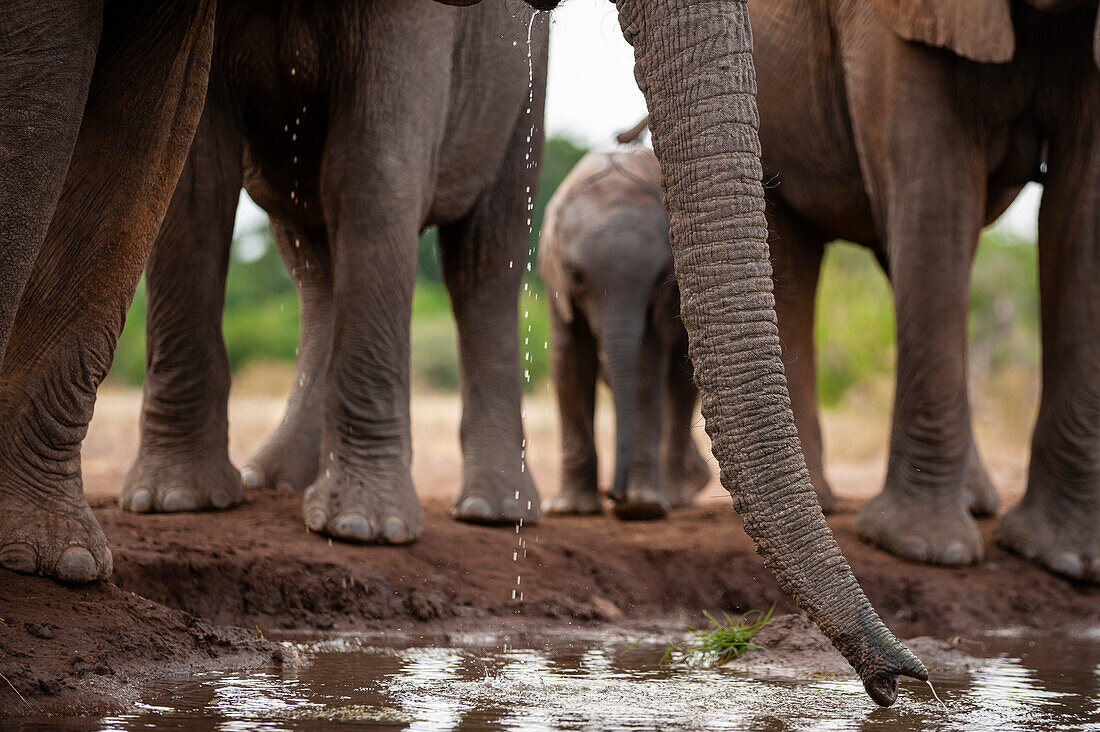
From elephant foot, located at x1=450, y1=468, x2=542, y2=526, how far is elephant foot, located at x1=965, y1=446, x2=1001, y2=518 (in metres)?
2.21

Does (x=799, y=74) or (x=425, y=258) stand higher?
(x=425, y=258)

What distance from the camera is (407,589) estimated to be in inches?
177

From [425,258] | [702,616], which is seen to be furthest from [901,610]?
[425,258]

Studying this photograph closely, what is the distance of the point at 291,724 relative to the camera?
2750mm

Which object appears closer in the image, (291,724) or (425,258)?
(291,724)

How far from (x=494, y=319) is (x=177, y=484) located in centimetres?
159

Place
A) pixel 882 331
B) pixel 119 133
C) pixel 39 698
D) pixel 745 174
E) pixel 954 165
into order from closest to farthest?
pixel 745 174, pixel 39 698, pixel 119 133, pixel 954 165, pixel 882 331

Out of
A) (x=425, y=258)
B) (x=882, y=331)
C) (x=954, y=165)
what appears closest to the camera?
(x=954, y=165)

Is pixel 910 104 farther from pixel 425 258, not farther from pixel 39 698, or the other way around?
pixel 425 258

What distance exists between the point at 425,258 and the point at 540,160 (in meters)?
30.9

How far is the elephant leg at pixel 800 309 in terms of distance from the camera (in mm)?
6477

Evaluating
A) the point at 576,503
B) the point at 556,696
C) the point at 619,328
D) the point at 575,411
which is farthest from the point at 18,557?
the point at 575,411

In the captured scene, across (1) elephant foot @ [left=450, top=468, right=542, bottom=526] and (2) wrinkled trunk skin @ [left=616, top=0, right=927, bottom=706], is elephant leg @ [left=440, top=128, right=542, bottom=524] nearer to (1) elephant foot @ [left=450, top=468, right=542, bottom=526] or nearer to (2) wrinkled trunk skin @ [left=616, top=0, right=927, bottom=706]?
(1) elephant foot @ [left=450, top=468, right=542, bottom=526]

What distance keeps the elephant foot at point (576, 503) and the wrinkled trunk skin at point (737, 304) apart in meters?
4.46
